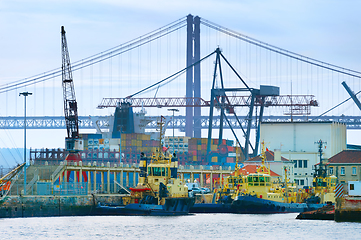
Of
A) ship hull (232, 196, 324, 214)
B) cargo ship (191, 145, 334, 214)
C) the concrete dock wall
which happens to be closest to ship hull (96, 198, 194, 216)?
the concrete dock wall

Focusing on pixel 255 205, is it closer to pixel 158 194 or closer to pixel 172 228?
pixel 158 194

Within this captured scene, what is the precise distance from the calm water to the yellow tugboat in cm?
122

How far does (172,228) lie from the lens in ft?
228

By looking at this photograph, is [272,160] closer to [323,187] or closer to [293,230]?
[323,187]

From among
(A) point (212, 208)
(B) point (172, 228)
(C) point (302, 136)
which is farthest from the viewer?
(C) point (302, 136)

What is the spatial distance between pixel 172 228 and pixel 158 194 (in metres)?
12.9

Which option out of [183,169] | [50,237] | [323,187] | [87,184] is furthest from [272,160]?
[50,237]

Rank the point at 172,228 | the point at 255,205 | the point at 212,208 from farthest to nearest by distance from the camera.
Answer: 1. the point at 212,208
2. the point at 255,205
3. the point at 172,228

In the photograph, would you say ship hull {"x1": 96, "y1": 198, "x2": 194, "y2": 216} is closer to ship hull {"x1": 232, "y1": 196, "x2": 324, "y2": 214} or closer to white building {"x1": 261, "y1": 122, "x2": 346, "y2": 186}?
ship hull {"x1": 232, "y1": 196, "x2": 324, "y2": 214}

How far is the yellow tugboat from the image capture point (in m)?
81.3

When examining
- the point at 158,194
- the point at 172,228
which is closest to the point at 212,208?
the point at 158,194

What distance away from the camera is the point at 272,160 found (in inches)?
4892

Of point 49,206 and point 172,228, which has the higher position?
point 49,206

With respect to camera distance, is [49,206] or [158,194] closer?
[158,194]
